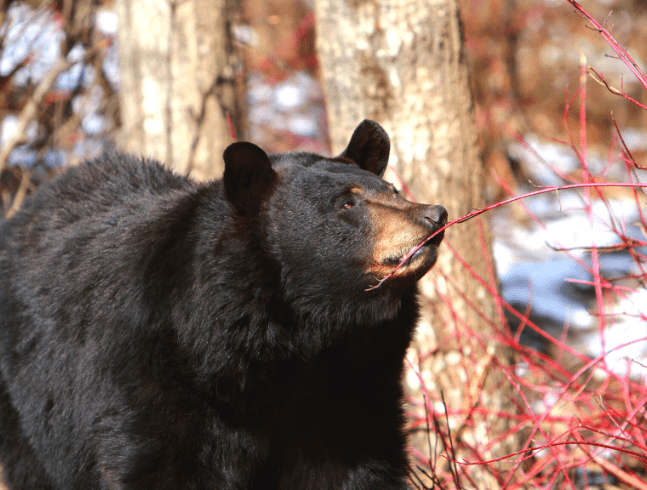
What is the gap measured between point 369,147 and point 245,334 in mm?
900

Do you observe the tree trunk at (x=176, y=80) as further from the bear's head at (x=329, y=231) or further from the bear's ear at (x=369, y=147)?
the bear's head at (x=329, y=231)

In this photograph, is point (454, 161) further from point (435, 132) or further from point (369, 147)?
point (369, 147)

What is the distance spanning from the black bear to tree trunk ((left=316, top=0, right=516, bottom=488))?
0.92 m

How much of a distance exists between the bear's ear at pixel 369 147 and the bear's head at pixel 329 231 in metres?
0.26

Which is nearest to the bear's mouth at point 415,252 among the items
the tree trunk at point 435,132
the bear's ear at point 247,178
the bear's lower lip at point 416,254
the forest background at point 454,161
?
the bear's lower lip at point 416,254

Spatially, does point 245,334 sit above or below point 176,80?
below

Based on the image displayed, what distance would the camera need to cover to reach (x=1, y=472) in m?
2.91

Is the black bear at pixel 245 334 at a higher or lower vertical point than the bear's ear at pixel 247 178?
lower

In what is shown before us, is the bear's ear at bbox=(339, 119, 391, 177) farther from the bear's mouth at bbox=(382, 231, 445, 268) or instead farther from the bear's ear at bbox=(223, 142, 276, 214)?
the bear's mouth at bbox=(382, 231, 445, 268)

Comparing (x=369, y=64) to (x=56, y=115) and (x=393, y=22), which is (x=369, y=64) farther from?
(x=56, y=115)

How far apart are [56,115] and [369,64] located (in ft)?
11.4

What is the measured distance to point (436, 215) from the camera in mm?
1896

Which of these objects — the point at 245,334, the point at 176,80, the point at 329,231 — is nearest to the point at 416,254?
the point at 329,231

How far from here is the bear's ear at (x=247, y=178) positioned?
6.91 ft
